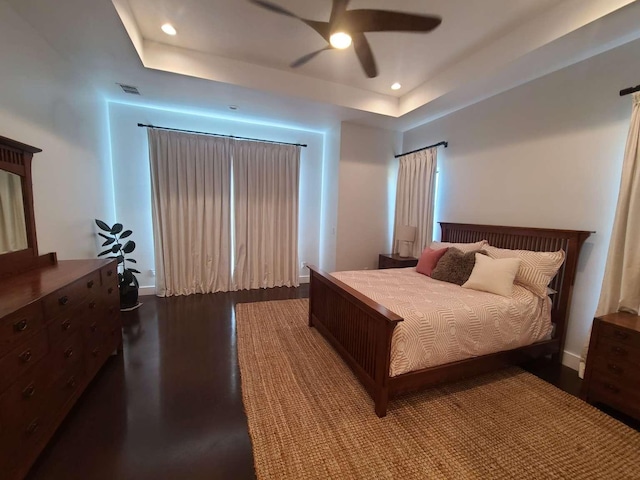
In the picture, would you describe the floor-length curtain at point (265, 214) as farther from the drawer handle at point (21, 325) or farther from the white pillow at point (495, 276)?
the drawer handle at point (21, 325)

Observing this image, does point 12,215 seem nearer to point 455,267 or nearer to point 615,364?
point 455,267

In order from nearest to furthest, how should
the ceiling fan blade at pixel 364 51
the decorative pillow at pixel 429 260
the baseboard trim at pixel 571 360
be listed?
the ceiling fan blade at pixel 364 51 → the baseboard trim at pixel 571 360 → the decorative pillow at pixel 429 260

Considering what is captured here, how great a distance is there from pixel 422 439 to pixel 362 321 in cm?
76

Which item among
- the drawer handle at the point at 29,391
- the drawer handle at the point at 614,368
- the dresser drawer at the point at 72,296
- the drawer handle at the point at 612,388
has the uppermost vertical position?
the dresser drawer at the point at 72,296

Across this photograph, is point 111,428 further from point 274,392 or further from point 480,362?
point 480,362

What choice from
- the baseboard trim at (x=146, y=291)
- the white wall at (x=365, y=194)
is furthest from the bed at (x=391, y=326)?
the baseboard trim at (x=146, y=291)

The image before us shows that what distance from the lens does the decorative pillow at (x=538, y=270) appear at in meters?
2.25

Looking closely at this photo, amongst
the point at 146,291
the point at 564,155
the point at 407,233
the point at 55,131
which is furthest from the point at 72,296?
the point at 564,155

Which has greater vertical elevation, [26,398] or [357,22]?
[357,22]

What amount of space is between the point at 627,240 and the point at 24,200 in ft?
14.6

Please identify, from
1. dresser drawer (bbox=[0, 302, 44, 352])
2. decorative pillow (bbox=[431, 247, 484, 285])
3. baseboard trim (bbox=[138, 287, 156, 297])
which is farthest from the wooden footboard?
baseboard trim (bbox=[138, 287, 156, 297])

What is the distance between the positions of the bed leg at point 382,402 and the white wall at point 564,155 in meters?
1.96

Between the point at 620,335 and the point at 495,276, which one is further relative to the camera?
the point at 495,276

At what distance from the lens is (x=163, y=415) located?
1718 mm
